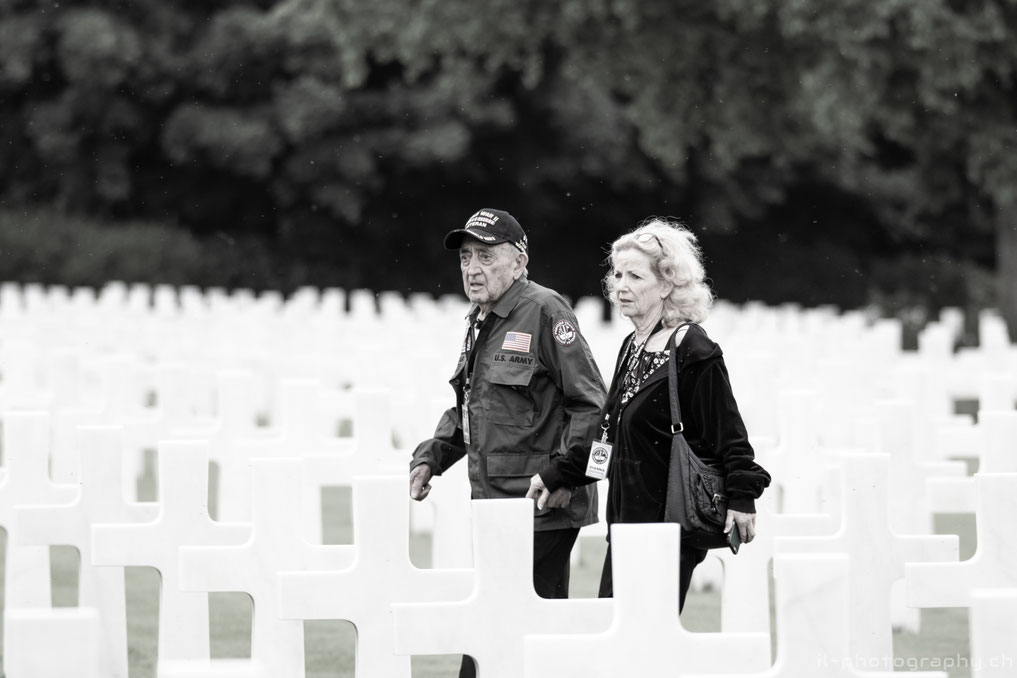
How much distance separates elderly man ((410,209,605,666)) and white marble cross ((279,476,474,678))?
2.16 feet

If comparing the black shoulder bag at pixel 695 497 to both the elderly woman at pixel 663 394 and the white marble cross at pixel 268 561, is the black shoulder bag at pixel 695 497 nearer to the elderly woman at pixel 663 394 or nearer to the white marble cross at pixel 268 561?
the elderly woman at pixel 663 394

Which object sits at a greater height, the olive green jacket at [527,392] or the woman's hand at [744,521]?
the olive green jacket at [527,392]

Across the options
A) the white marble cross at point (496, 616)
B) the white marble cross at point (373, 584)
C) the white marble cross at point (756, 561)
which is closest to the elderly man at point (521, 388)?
the white marble cross at point (373, 584)

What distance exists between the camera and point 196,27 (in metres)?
30.0

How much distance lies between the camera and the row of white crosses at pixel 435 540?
3580 millimetres

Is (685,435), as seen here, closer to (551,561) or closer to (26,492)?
(551,561)

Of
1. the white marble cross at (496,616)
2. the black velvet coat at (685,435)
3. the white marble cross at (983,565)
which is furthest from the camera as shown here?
the black velvet coat at (685,435)

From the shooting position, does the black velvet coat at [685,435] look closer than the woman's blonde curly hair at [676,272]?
Yes

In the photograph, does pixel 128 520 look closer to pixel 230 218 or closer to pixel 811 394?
pixel 811 394

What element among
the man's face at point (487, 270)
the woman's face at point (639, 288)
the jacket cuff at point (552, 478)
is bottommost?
the jacket cuff at point (552, 478)

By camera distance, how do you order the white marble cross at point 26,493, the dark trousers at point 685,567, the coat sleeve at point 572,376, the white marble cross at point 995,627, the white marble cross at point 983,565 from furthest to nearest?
1. the white marble cross at point 26,493
2. the coat sleeve at point 572,376
3. the dark trousers at point 685,567
4. the white marble cross at point 983,565
5. the white marble cross at point 995,627

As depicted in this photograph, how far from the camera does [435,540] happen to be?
7.29m

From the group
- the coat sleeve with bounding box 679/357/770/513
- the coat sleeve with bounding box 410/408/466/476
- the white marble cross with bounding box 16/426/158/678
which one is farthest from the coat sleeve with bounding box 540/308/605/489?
the white marble cross with bounding box 16/426/158/678

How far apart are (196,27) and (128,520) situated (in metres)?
25.4
